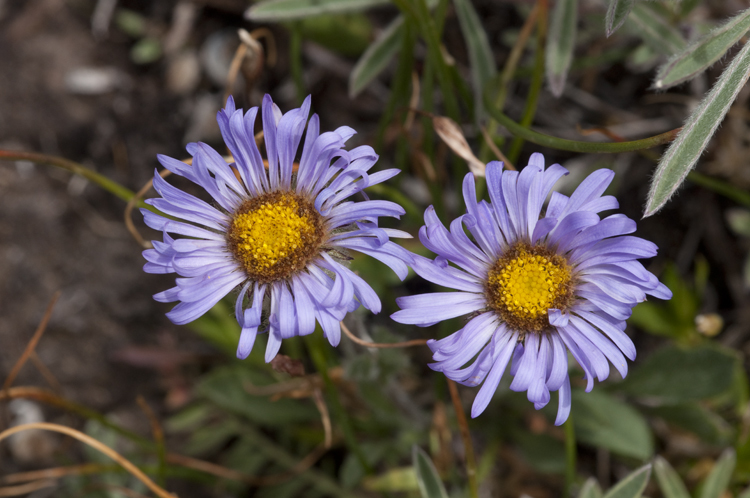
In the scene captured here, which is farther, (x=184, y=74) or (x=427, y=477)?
(x=184, y=74)

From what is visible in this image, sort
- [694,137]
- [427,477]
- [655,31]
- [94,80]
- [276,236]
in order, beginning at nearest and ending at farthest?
[694,137]
[276,236]
[427,477]
[655,31]
[94,80]

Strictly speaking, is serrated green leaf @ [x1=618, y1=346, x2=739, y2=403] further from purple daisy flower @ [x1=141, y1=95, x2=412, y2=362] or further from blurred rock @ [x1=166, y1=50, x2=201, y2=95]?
blurred rock @ [x1=166, y1=50, x2=201, y2=95]

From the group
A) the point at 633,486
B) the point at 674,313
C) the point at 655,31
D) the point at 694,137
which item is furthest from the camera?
the point at 674,313

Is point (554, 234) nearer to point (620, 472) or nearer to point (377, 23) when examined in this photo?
point (620, 472)

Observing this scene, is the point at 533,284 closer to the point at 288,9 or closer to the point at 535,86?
the point at 535,86

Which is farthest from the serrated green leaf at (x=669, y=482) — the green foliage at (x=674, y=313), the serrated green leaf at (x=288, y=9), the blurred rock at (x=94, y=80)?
the blurred rock at (x=94, y=80)

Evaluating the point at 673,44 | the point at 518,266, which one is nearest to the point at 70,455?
the point at 518,266

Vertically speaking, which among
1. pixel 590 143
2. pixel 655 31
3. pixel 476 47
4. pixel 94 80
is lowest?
pixel 590 143

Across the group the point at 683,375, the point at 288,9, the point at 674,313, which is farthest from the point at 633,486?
the point at 288,9
